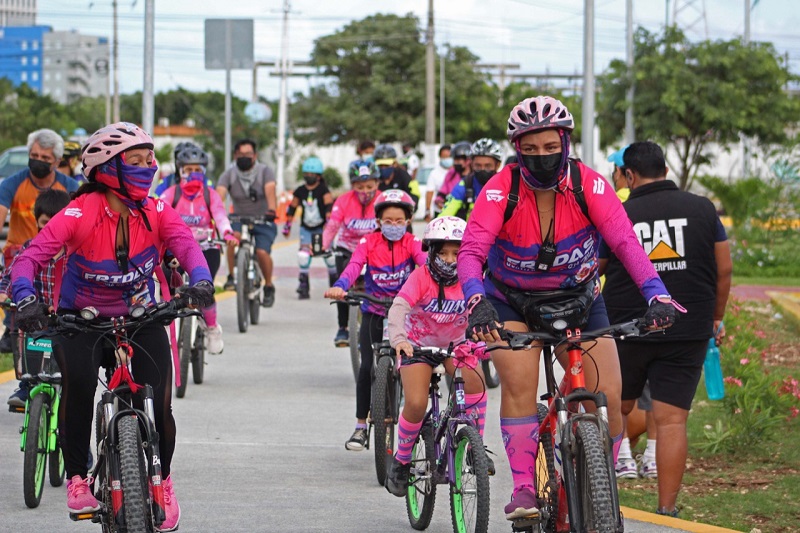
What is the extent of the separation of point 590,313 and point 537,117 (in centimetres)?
95

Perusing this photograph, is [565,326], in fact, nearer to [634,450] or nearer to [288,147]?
[634,450]

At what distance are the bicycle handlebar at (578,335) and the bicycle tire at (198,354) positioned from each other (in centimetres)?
677

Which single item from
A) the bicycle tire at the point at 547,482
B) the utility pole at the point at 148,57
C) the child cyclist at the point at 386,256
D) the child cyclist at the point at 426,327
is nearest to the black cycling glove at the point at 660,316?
the bicycle tire at the point at 547,482

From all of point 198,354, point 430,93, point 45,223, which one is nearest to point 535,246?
point 45,223

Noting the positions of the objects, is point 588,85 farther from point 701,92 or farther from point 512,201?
point 512,201

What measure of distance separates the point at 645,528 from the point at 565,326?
176 centimetres

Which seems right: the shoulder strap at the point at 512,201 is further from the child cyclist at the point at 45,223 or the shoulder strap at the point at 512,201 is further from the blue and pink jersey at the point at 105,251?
the child cyclist at the point at 45,223

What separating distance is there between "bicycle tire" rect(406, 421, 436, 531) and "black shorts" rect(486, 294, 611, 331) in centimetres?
121

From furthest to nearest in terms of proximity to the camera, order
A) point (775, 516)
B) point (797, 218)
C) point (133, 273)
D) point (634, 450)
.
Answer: point (797, 218)
point (634, 450)
point (775, 516)
point (133, 273)

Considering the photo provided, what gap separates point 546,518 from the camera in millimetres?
6004

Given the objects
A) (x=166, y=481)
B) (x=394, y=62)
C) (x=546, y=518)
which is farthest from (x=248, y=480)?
(x=394, y=62)

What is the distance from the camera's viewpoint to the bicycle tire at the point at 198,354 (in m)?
12.3

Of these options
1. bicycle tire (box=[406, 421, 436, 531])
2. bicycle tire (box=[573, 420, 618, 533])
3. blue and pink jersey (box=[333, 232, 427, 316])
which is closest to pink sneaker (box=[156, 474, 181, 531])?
bicycle tire (box=[406, 421, 436, 531])

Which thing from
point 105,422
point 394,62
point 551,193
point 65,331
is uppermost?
point 394,62
